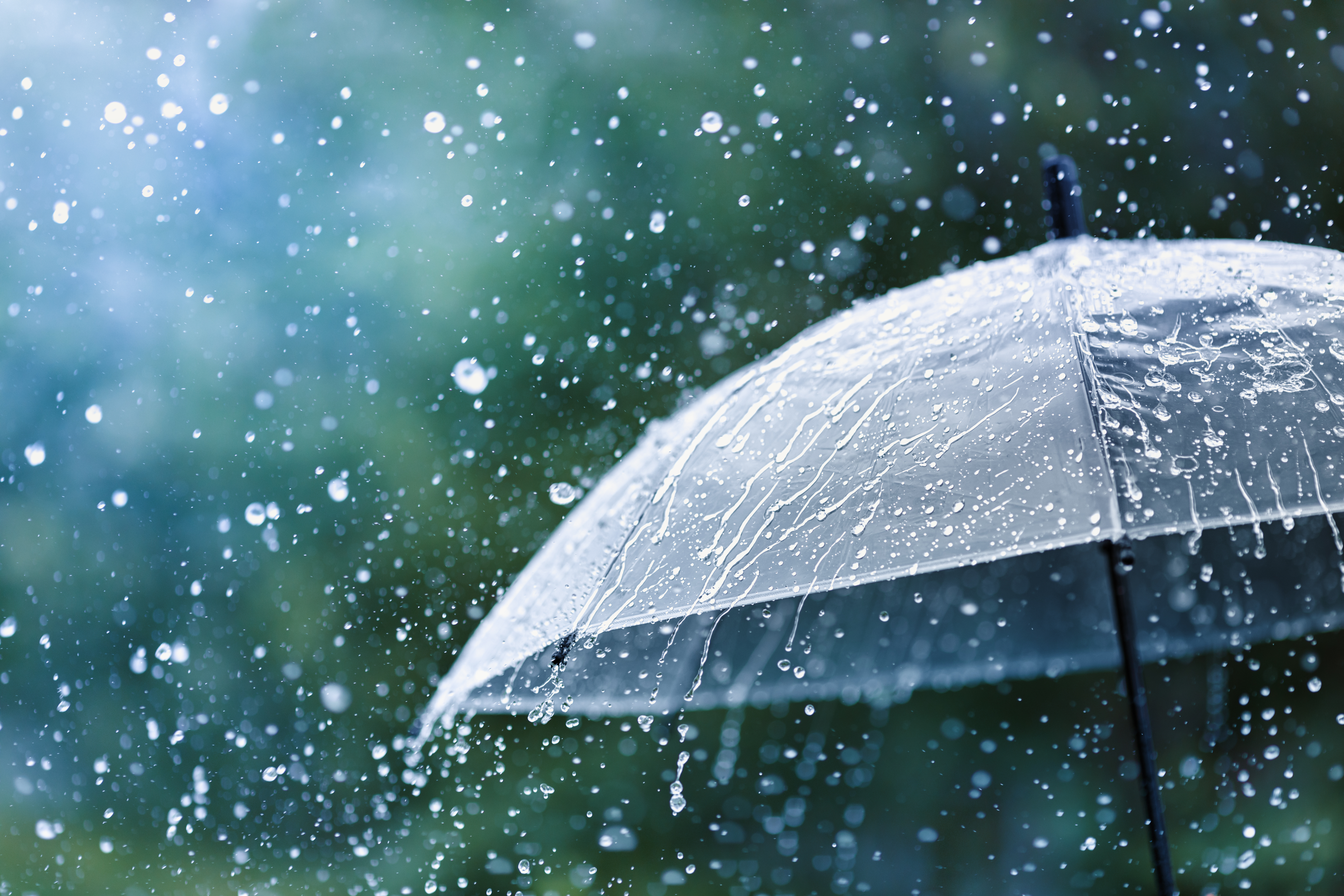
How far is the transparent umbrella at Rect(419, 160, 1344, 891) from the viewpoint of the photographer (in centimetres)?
77

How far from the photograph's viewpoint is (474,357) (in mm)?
3070

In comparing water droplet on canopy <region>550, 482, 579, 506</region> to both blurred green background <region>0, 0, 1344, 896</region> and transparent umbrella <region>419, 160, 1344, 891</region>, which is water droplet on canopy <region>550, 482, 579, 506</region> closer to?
blurred green background <region>0, 0, 1344, 896</region>

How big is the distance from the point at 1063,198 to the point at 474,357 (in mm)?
2328

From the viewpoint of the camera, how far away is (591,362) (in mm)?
3037

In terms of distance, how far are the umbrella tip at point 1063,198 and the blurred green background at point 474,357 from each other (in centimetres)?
182

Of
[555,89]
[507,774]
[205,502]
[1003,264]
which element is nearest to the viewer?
[1003,264]

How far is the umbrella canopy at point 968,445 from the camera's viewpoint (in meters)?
0.77

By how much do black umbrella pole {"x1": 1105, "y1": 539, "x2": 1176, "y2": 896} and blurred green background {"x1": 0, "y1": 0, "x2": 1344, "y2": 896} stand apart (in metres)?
1.73

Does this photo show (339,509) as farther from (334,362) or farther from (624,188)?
(624,188)

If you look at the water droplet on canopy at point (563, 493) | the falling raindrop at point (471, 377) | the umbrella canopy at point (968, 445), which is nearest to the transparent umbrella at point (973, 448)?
the umbrella canopy at point (968, 445)

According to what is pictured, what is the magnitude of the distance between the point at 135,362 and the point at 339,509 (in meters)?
0.92

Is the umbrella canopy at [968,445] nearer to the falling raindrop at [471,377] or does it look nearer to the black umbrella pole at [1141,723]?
the black umbrella pole at [1141,723]

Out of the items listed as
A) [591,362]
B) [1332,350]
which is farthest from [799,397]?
[591,362]

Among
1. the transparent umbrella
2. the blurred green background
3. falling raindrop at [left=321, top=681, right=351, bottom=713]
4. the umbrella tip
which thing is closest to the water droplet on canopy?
the blurred green background
